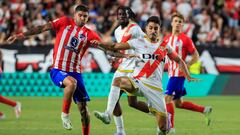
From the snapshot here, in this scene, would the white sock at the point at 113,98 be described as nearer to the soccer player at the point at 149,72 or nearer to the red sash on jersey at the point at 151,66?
the soccer player at the point at 149,72

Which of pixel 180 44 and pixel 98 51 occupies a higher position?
pixel 180 44

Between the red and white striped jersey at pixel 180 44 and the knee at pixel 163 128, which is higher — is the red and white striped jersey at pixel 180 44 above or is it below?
above

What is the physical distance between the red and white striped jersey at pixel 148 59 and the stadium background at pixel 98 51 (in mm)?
10504

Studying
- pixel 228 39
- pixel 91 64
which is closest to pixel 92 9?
pixel 91 64

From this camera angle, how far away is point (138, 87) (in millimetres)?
11742

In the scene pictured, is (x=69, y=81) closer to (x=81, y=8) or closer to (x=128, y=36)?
(x=81, y=8)

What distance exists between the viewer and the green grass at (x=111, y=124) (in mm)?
14141

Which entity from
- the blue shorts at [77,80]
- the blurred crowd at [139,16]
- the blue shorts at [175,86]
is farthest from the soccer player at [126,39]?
the blurred crowd at [139,16]

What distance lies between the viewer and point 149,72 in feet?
38.9

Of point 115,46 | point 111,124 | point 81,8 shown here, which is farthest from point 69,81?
point 111,124

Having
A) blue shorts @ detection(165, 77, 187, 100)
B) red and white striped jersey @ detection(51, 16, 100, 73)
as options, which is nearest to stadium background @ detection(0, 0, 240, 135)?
blue shorts @ detection(165, 77, 187, 100)

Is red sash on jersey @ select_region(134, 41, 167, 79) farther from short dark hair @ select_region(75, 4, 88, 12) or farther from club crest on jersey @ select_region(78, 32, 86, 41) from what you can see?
short dark hair @ select_region(75, 4, 88, 12)

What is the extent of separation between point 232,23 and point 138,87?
17.2 metres

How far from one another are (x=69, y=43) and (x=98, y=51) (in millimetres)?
11775
